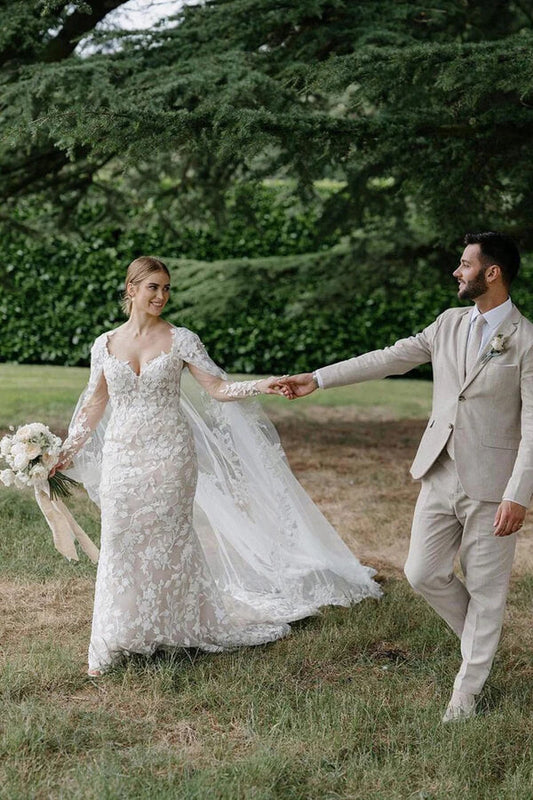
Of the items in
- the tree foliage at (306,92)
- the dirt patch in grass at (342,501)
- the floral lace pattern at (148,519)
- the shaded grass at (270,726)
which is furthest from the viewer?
the tree foliage at (306,92)

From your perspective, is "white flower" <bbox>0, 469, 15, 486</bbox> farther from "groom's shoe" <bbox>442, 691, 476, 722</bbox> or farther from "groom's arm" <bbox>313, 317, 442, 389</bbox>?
"groom's shoe" <bbox>442, 691, 476, 722</bbox>

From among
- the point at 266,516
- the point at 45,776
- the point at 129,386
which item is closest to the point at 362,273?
the point at 266,516

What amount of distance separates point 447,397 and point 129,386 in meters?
1.48

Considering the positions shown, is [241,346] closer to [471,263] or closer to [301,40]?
[301,40]

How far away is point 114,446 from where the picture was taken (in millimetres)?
4484

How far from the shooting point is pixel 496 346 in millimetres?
3764

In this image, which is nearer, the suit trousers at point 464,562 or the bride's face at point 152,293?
the suit trousers at point 464,562

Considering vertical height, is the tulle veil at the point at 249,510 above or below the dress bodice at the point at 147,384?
below

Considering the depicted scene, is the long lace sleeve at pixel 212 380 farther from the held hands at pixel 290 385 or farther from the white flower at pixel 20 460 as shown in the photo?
the white flower at pixel 20 460

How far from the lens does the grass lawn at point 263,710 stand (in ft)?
10.6

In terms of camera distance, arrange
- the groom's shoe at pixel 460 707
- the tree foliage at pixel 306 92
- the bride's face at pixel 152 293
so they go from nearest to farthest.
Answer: the groom's shoe at pixel 460 707, the bride's face at pixel 152 293, the tree foliage at pixel 306 92

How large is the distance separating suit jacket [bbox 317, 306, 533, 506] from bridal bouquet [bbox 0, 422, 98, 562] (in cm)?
175

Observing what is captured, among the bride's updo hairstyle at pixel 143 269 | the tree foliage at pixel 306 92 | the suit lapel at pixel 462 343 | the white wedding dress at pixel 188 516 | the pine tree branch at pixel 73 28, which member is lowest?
the white wedding dress at pixel 188 516

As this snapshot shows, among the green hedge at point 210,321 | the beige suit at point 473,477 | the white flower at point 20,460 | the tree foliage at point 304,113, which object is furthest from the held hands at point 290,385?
the green hedge at point 210,321
